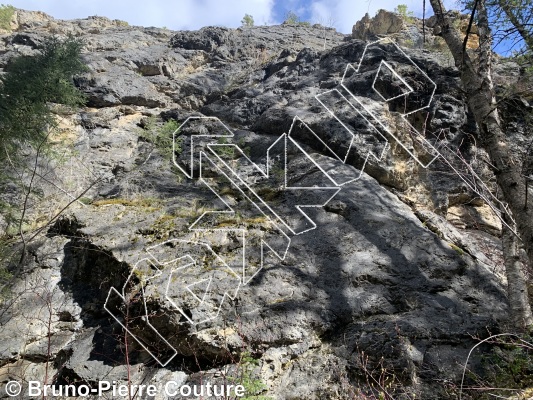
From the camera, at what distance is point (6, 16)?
631 inches

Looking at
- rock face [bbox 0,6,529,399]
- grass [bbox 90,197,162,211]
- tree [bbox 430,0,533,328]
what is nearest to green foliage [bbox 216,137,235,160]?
rock face [bbox 0,6,529,399]

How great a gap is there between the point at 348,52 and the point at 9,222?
9.75 meters

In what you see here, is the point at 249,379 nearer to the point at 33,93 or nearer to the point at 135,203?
the point at 135,203

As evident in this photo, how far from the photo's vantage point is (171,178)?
264 inches

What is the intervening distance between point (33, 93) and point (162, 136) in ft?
8.43

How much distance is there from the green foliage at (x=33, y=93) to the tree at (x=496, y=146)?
6314mm

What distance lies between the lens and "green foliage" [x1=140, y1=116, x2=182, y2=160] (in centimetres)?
766

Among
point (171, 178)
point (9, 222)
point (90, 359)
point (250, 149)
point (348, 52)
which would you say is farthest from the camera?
point (348, 52)

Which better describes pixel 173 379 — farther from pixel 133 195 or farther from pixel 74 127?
pixel 74 127

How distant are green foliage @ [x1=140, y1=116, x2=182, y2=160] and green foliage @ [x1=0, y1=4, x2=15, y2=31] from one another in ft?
38.5

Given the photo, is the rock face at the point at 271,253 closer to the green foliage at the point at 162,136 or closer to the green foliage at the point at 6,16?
the green foliage at the point at 162,136

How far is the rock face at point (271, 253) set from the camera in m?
3.49

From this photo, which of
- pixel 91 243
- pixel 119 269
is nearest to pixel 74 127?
pixel 91 243
